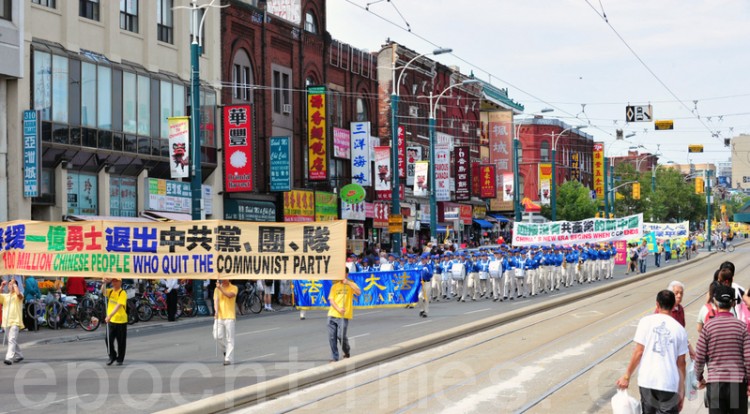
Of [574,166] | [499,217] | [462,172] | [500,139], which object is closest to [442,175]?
[462,172]

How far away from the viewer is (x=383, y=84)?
60.6 m

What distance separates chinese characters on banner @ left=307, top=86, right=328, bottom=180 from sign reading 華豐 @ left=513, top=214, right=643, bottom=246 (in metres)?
9.45

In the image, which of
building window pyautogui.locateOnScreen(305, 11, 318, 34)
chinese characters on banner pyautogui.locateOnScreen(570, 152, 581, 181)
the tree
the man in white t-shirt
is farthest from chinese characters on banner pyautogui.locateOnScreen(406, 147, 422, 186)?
the man in white t-shirt

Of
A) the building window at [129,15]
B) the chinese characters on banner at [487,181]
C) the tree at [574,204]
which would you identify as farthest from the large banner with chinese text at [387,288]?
the tree at [574,204]

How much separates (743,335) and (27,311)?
21.1m

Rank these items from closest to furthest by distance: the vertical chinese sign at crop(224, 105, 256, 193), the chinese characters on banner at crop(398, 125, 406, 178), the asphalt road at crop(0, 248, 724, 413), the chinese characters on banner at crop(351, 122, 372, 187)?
the asphalt road at crop(0, 248, 724, 413) → the vertical chinese sign at crop(224, 105, 256, 193) → the chinese characters on banner at crop(351, 122, 372, 187) → the chinese characters on banner at crop(398, 125, 406, 178)

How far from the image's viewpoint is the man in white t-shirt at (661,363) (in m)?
8.91

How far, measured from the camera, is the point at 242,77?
44.6 metres

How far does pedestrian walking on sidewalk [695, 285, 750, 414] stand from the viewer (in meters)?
9.11

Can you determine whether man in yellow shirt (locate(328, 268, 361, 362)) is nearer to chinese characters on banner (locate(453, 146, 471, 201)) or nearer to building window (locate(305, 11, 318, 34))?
building window (locate(305, 11, 318, 34))

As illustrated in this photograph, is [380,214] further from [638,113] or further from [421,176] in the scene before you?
[638,113]

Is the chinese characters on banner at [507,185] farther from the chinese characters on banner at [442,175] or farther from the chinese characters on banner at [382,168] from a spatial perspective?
the chinese characters on banner at [382,168]

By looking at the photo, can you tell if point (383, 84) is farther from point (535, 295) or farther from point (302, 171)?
point (535, 295)

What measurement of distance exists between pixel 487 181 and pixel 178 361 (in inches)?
2166
